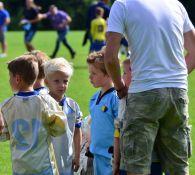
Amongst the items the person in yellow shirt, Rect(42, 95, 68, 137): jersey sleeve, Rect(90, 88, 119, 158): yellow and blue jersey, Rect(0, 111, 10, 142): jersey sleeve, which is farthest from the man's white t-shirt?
the person in yellow shirt

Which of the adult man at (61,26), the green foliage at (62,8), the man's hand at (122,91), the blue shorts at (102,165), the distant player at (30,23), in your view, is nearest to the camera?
the man's hand at (122,91)

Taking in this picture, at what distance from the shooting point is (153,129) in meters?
5.14

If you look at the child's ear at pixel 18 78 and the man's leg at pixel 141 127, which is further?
the child's ear at pixel 18 78

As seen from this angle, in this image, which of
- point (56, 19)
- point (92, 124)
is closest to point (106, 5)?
point (56, 19)

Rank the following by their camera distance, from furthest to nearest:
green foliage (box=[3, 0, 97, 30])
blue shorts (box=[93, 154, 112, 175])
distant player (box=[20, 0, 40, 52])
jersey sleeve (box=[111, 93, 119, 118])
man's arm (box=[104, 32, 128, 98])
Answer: green foliage (box=[3, 0, 97, 30]), distant player (box=[20, 0, 40, 52]), blue shorts (box=[93, 154, 112, 175]), jersey sleeve (box=[111, 93, 119, 118]), man's arm (box=[104, 32, 128, 98])

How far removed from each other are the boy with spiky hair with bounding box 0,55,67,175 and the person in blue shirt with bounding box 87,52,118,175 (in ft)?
1.96

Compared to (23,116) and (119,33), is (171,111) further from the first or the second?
(23,116)

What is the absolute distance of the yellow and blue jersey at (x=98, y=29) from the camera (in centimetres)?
2064

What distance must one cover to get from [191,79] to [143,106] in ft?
40.7

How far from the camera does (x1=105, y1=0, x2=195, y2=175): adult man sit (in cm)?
510

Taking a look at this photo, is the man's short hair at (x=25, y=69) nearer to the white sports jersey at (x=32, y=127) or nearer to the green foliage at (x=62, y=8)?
the white sports jersey at (x=32, y=127)

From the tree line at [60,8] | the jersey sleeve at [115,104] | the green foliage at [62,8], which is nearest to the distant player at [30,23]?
the jersey sleeve at [115,104]

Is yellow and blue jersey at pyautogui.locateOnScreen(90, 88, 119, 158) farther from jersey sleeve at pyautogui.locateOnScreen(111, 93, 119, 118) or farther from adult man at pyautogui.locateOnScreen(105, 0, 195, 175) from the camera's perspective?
adult man at pyautogui.locateOnScreen(105, 0, 195, 175)

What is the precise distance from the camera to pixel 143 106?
5102 mm
